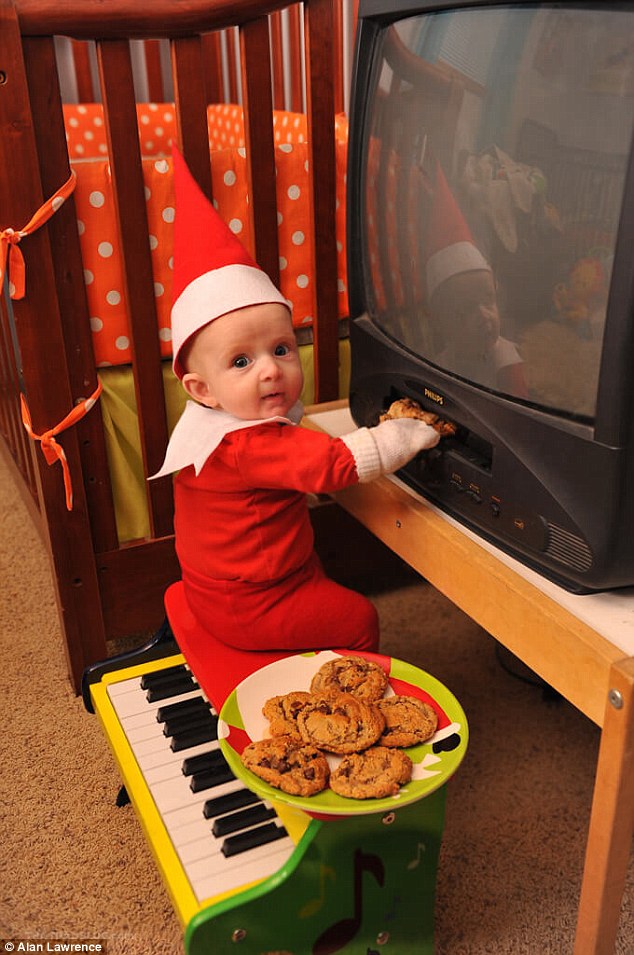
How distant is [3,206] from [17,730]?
0.79 meters

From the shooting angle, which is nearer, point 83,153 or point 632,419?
point 632,419

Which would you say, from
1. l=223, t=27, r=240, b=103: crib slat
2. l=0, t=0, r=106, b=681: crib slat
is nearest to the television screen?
l=0, t=0, r=106, b=681: crib slat

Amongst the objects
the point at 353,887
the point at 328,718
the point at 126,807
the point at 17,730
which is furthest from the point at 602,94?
the point at 17,730

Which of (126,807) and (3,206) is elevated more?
(3,206)

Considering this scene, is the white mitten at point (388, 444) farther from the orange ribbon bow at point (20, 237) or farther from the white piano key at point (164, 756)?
the orange ribbon bow at point (20, 237)

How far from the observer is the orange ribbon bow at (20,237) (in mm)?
1199

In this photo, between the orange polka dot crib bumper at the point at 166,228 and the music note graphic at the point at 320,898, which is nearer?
the music note graphic at the point at 320,898

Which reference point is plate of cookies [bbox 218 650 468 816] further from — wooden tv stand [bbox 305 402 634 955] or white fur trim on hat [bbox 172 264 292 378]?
white fur trim on hat [bbox 172 264 292 378]

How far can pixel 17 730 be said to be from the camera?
4.55 ft

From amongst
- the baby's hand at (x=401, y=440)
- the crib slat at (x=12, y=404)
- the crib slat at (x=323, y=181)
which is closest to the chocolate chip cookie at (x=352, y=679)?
the baby's hand at (x=401, y=440)

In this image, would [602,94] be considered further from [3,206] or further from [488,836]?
[488,836]

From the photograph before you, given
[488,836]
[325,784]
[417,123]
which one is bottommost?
[488,836]

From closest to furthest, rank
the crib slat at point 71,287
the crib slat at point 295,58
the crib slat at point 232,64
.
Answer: the crib slat at point 71,287, the crib slat at point 295,58, the crib slat at point 232,64

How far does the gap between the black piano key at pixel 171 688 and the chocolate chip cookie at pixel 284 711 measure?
0.56ft
